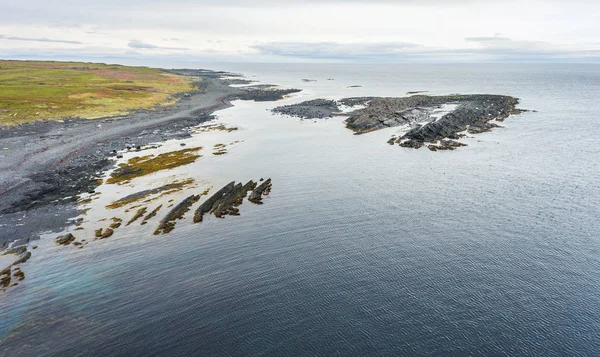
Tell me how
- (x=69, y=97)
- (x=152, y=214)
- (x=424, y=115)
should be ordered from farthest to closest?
(x=69, y=97), (x=424, y=115), (x=152, y=214)

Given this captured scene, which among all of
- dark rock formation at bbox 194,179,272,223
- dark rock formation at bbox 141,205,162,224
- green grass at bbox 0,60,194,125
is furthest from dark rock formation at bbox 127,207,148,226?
green grass at bbox 0,60,194,125

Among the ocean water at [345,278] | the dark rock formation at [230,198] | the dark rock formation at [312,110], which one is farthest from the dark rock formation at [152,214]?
the dark rock formation at [312,110]

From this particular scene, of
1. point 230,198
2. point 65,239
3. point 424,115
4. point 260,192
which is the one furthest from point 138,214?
point 424,115

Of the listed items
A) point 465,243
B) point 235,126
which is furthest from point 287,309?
point 235,126

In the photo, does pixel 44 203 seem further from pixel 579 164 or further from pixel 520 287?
pixel 579 164

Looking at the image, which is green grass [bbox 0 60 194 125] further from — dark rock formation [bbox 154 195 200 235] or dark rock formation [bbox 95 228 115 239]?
dark rock formation [bbox 95 228 115 239]

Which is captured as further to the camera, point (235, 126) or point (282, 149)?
point (235, 126)

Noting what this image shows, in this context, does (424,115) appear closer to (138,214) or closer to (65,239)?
(138,214)
